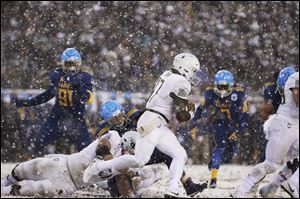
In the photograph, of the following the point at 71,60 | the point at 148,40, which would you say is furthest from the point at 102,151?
the point at 148,40

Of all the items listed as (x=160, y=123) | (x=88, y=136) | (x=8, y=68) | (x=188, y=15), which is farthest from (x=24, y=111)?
(x=160, y=123)

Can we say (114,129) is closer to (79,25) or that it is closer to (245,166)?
(245,166)

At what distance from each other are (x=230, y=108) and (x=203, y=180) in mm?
1122

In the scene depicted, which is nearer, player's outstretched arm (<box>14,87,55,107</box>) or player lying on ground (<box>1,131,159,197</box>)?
player lying on ground (<box>1,131,159,197</box>)

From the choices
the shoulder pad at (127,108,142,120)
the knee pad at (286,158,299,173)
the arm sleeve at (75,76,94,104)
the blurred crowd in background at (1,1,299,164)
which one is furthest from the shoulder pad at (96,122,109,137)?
the blurred crowd in background at (1,1,299,164)

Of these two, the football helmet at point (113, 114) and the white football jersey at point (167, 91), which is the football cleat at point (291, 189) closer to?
the white football jersey at point (167, 91)

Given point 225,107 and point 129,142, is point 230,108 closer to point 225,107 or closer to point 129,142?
point 225,107

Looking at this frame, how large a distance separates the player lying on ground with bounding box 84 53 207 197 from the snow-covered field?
109 centimetres

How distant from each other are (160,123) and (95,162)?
2.57 ft

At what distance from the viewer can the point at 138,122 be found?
983 centimetres

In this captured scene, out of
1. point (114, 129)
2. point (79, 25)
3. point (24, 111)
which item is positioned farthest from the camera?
point (79, 25)

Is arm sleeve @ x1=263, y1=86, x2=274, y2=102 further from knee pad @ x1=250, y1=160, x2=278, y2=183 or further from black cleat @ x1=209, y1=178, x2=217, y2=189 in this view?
black cleat @ x1=209, y1=178, x2=217, y2=189

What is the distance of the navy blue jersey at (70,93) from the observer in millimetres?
12188

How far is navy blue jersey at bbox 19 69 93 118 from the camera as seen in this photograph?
12188 millimetres
